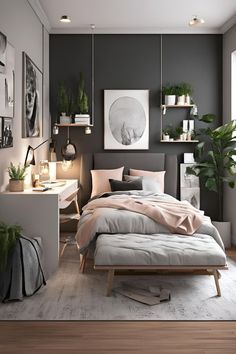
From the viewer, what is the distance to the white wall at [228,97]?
7008mm

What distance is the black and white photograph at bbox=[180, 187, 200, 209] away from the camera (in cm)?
755

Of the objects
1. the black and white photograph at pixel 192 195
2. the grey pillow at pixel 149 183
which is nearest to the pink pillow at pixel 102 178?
the grey pillow at pixel 149 183

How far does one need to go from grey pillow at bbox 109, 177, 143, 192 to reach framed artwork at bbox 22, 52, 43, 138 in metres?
1.14

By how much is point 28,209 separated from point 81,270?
0.81m

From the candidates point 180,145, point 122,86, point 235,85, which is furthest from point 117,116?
point 235,85

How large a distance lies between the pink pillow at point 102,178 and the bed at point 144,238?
24.4 inches

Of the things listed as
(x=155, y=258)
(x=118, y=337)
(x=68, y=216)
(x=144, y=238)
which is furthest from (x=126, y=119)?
(x=118, y=337)

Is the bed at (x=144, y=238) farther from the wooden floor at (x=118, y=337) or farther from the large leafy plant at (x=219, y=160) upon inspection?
the large leafy plant at (x=219, y=160)

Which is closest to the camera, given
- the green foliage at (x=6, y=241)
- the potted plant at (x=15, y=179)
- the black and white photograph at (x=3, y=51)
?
the green foliage at (x=6, y=241)

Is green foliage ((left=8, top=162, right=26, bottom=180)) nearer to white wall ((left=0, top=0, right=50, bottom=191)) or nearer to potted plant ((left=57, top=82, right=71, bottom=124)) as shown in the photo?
white wall ((left=0, top=0, right=50, bottom=191))

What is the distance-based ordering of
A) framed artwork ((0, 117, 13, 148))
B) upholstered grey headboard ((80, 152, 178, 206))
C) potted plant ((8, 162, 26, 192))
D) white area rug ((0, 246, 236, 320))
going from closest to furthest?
1. white area rug ((0, 246, 236, 320))
2. framed artwork ((0, 117, 13, 148))
3. potted plant ((8, 162, 26, 192))
4. upholstered grey headboard ((80, 152, 178, 206))

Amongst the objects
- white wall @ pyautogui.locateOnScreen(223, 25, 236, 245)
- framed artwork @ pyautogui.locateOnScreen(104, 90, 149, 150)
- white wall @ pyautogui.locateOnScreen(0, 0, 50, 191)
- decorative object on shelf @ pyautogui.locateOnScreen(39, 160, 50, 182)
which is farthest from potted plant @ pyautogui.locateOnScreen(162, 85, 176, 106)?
decorative object on shelf @ pyautogui.locateOnScreen(39, 160, 50, 182)

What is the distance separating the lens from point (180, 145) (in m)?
7.64

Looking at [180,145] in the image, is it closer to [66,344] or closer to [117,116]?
[117,116]
